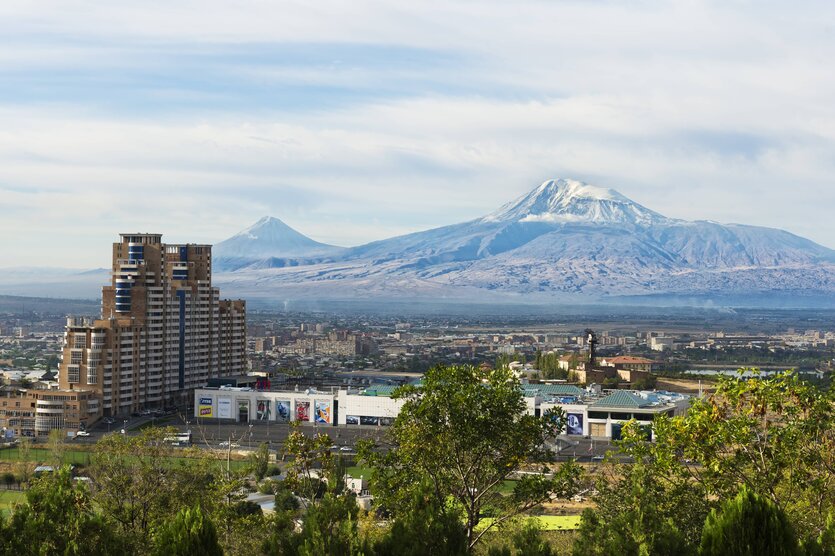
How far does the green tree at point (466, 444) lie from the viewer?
25.2 meters

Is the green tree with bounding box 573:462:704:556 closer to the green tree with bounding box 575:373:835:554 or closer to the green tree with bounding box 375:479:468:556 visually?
the green tree with bounding box 575:373:835:554

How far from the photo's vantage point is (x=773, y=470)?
22.6 metres

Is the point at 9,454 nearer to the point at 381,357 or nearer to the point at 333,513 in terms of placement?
the point at 333,513

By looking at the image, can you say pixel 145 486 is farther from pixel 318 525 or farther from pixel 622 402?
pixel 622 402

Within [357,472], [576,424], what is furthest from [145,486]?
[576,424]

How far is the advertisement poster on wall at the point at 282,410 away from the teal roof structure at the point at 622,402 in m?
21.1

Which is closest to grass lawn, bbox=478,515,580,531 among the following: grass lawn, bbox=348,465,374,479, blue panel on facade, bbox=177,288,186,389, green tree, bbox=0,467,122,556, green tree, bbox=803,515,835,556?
grass lawn, bbox=348,465,374,479

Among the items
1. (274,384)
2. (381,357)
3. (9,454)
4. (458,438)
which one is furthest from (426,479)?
(381,357)

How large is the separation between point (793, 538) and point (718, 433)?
12.2 feet

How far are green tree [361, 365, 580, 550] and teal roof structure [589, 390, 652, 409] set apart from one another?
5170 cm

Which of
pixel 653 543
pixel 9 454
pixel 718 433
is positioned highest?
pixel 718 433

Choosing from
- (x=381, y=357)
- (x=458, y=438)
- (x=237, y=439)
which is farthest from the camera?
(x=381, y=357)

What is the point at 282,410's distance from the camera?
85250 millimetres

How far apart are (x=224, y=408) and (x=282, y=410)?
172 inches
